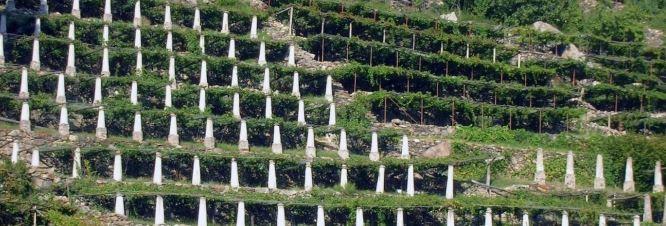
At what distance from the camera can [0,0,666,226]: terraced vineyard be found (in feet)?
212

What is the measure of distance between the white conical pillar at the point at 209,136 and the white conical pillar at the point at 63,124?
4.76 m

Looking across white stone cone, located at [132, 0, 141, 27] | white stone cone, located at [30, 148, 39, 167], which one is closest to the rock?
white stone cone, located at [132, 0, 141, 27]

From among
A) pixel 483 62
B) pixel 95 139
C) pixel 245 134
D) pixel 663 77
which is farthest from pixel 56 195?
pixel 663 77

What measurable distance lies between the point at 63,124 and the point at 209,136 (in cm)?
507

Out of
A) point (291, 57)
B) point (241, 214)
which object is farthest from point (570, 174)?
point (241, 214)

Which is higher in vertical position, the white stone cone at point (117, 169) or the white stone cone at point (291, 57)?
the white stone cone at point (291, 57)

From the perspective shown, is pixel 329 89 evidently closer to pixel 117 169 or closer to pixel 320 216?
pixel 320 216

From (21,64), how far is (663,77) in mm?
28709

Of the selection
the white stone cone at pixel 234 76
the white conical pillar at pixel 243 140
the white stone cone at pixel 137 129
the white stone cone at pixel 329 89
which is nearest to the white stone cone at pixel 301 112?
the white stone cone at pixel 329 89

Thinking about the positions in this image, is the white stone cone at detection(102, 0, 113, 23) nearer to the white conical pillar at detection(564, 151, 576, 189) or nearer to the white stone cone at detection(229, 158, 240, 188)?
the white stone cone at detection(229, 158, 240, 188)

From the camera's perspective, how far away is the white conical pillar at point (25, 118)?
65.3 m

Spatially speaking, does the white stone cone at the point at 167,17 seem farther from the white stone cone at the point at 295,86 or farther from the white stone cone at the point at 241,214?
the white stone cone at the point at 241,214

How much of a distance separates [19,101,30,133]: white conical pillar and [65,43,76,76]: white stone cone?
14.2 feet

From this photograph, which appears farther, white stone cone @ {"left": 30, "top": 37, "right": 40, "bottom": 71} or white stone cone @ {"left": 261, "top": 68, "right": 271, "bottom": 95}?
white stone cone @ {"left": 261, "top": 68, "right": 271, "bottom": 95}
